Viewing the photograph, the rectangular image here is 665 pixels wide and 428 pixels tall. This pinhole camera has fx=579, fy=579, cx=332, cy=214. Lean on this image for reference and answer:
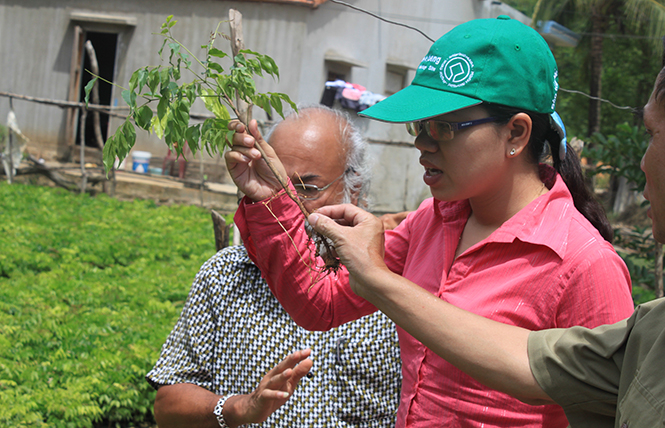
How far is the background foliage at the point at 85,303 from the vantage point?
3775mm

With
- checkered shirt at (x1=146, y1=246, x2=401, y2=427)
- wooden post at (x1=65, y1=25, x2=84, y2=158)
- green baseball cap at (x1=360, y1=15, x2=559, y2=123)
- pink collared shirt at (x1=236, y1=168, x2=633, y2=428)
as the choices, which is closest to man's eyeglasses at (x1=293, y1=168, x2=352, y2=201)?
checkered shirt at (x1=146, y1=246, x2=401, y2=427)

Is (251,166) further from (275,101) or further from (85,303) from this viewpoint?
(85,303)

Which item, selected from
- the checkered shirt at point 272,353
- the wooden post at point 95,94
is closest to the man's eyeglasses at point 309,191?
the checkered shirt at point 272,353

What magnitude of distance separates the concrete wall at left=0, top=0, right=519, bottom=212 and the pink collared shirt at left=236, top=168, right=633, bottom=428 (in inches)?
386

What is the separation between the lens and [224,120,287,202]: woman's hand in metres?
1.65

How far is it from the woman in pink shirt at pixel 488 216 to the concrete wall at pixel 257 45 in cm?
989

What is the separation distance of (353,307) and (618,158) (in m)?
3.70

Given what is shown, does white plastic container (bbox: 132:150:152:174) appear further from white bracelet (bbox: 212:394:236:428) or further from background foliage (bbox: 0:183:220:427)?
white bracelet (bbox: 212:394:236:428)

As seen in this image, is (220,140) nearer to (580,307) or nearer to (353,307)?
(353,307)

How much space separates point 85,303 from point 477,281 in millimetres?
4738

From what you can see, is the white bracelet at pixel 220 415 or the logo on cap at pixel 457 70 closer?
the logo on cap at pixel 457 70

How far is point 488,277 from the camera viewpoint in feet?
5.17

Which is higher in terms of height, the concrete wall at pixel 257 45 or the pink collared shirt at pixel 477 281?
the concrete wall at pixel 257 45

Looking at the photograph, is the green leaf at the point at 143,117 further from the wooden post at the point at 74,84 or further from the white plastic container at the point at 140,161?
the wooden post at the point at 74,84
